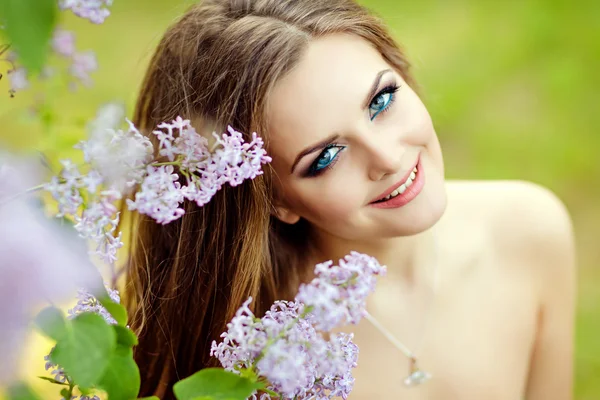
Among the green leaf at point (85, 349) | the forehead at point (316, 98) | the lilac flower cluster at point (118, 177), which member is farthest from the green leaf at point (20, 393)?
the forehead at point (316, 98)

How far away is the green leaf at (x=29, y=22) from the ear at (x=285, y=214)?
2.79 feet

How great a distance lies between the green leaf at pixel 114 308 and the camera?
660 millimetres

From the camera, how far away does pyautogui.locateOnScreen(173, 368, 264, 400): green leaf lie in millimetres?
687

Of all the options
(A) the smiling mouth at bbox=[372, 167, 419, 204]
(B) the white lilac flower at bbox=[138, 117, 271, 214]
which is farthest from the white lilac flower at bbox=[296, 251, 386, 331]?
(A) the smiling mouth at bbox=[372, 167, 419, 204]

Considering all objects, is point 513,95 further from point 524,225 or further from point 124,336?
point 124,336

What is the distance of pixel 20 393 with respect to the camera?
1.76ft

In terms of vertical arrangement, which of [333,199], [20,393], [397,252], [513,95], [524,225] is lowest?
[20,393]

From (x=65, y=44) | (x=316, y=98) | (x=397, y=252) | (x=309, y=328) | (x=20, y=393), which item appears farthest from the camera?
(x=397, y=252)

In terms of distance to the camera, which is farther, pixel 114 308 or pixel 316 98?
pixel 316 98

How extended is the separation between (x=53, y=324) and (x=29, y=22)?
0.82ft

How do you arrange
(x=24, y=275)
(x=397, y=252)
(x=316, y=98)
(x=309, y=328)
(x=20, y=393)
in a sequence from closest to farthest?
(x=24, y=275)
(x=20, y=393)
(x=309, y=328)
(x=316, y=98)
(x=397, y=252)

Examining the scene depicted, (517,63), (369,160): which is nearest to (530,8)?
(517,63)

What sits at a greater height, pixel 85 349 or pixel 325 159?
pixel 325 159

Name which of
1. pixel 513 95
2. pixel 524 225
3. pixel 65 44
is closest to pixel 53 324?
pixel 65 44
